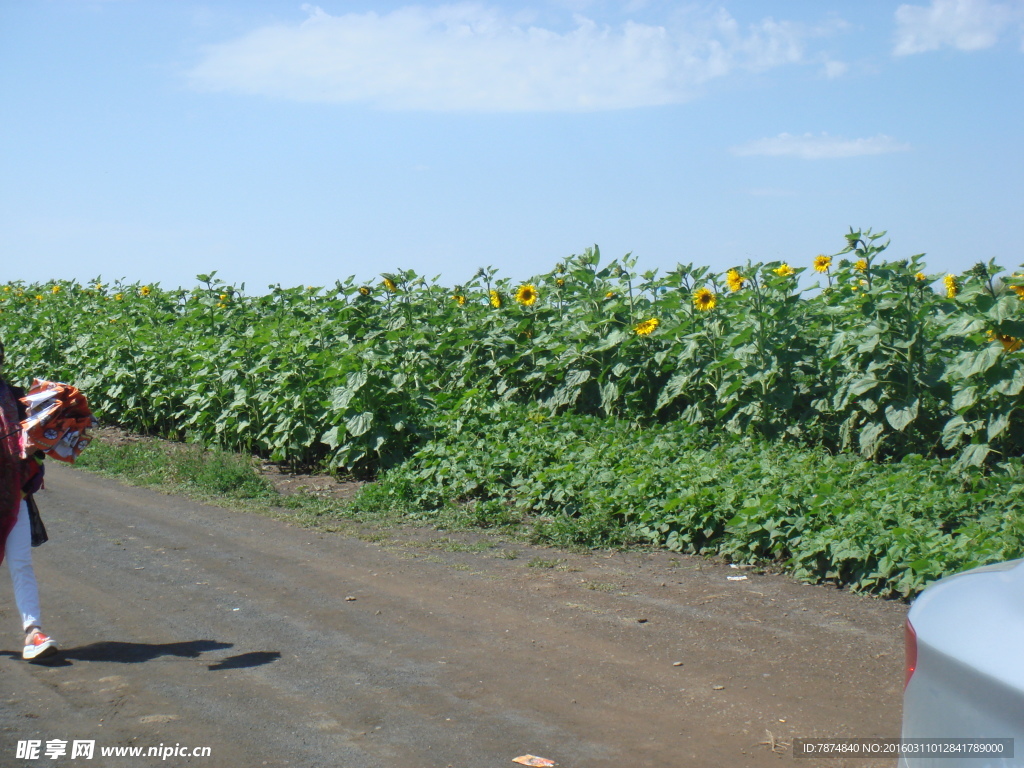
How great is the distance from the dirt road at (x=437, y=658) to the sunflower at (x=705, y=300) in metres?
2.86

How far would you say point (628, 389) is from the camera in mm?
9461

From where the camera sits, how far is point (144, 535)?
788 centimetres

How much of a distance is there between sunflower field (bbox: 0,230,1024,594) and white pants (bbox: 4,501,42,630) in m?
3.63

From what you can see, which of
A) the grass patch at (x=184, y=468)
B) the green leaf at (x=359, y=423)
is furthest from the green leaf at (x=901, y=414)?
the grass patch at (x=184, y=468)

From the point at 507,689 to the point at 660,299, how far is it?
5457 mm

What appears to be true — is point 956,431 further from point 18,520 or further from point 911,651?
point 18,520

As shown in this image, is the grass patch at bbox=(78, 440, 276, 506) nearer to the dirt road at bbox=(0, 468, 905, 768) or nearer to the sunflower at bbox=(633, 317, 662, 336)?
the dirt road at bbox=(0, 468, 905, 768)

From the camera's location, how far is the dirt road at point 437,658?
4.02 meters

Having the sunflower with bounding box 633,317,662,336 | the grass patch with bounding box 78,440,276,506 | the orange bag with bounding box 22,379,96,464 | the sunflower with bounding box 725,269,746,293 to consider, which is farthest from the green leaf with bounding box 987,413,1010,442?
the grass patch with bounding box 78,440,276,506

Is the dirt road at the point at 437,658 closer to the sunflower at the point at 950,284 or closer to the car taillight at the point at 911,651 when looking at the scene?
the car taillight at the point at 911,651

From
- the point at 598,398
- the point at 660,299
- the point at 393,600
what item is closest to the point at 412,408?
the point at 598,398

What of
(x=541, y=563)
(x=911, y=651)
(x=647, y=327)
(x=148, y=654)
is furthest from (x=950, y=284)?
(x=148, y=654)

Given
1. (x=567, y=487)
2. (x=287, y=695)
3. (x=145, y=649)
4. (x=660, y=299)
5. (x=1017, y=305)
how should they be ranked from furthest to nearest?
(x=660, y=299), (x=567, y=487), (x=1017, y=305), (x=145, y=649), (x=287, y=695)

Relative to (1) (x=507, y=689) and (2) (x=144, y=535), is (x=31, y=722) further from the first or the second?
(2) (x=144, y=535)
